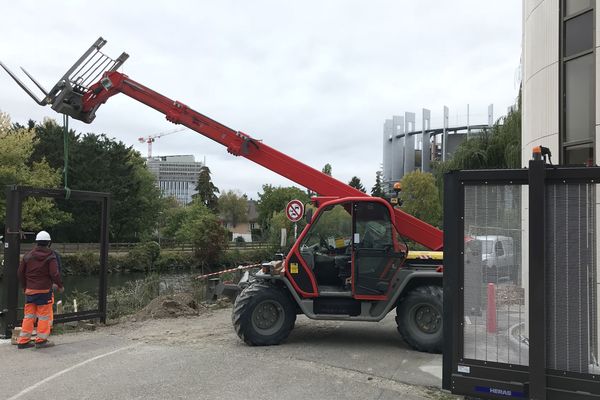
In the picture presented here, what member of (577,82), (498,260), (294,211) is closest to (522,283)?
(498,260)

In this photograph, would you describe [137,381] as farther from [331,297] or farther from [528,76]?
[528,76]

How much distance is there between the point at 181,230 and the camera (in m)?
63.1

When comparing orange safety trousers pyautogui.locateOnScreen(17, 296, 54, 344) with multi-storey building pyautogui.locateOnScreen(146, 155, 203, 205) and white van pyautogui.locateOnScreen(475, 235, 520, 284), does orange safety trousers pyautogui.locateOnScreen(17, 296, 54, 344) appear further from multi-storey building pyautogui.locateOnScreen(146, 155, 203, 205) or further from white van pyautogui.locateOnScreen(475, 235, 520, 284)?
multi-storey building pyautogui.locateOnScreen(146, 155, 203, 205)

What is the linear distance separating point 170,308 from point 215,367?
5.07 metres

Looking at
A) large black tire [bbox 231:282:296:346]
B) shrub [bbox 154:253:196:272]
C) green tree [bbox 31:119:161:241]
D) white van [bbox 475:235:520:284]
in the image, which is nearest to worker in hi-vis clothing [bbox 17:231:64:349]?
large black tire [bbox 231:282:296:346]

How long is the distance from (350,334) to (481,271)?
5.86m

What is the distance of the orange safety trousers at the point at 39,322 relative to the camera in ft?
27.0

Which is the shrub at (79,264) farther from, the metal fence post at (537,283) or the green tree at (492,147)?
the metal fence post at (537,283)

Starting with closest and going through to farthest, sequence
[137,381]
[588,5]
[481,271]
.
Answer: [481,271], [137,381], [588,5]

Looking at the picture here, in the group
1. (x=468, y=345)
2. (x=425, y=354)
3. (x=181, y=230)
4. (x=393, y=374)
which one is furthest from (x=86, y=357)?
(x=181, y=230)

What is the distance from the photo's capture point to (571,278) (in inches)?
147

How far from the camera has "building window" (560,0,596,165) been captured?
7473 millimetres

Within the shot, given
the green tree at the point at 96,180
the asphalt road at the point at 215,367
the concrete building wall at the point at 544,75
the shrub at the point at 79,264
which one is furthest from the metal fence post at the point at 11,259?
the green tree at the point at 96,180

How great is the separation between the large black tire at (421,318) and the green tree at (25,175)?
114ft
